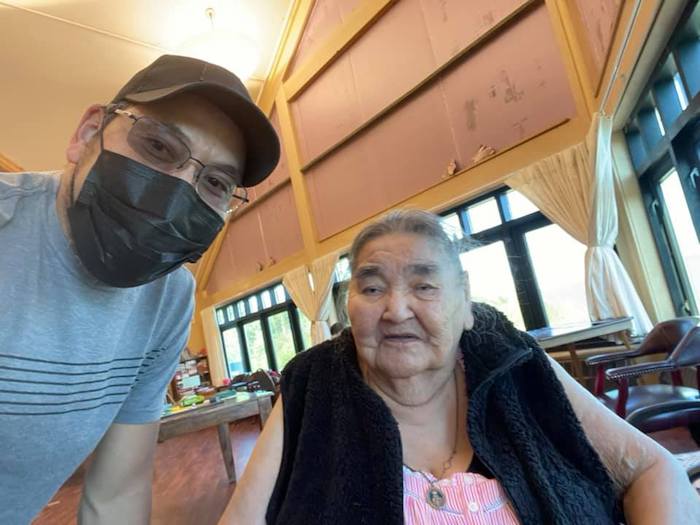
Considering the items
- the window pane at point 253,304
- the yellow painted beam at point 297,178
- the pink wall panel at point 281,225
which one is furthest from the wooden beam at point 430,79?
the window pane at point 253,304

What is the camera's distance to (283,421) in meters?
1.05

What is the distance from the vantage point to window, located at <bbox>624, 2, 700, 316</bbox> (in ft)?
7.54

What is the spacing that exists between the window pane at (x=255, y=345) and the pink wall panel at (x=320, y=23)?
16.6 ft

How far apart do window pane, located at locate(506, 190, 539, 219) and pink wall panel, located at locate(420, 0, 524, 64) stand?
1748mm

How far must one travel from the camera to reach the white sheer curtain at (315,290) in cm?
620

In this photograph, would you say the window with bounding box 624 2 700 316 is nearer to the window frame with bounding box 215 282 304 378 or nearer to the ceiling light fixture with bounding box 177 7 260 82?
the ceiling light fixture with bounding box 177 7 260 82

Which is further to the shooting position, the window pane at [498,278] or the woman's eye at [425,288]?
the window pane at [498,278]

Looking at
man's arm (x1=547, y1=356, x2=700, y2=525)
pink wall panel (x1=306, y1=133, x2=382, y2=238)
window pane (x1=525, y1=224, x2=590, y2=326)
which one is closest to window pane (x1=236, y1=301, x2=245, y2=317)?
pink wall panel (x1=306, y1=133, x2=382, y2=238)

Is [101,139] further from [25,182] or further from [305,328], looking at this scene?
[305,328]

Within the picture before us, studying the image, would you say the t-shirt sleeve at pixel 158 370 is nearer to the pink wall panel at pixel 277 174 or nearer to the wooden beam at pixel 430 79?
the wooden beam at pixel 430 79

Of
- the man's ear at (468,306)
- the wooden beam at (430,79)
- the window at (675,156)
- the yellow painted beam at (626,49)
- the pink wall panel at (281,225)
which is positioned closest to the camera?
the man's ear at (468,306)

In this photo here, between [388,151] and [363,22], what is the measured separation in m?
1.84

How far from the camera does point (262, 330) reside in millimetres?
8273

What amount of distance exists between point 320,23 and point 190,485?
6.40 metres
